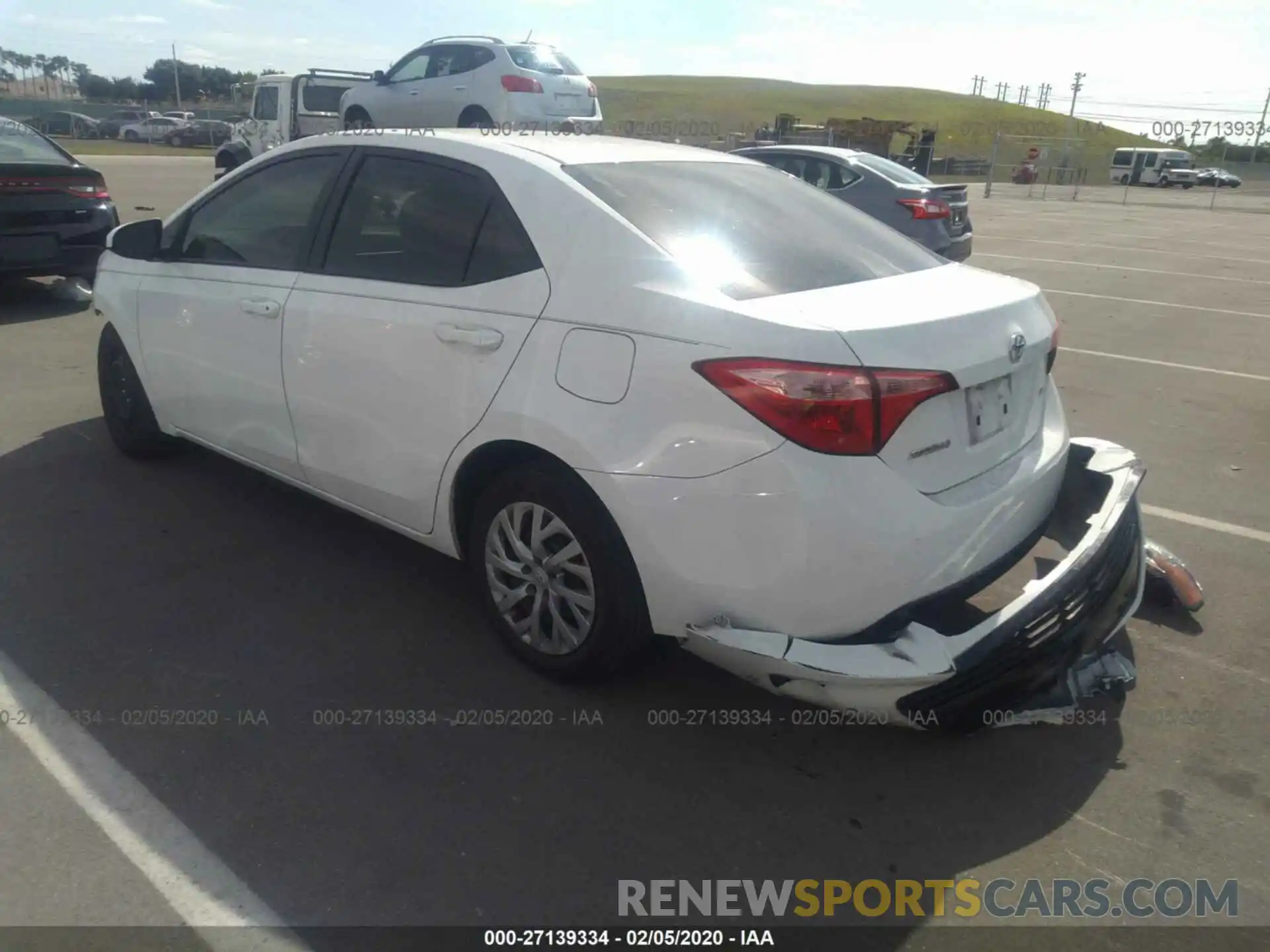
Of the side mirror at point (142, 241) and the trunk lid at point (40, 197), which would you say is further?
the trunk lid at point (40, 197)

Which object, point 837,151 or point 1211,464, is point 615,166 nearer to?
point 1211,464

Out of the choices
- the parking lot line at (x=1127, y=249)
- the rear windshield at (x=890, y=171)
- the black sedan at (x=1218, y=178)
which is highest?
the black sedan at (x=1218, y=178)

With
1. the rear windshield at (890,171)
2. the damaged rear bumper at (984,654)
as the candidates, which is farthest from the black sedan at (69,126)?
the damaged rear bumper at (984,654)

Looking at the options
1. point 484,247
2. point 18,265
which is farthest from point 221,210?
point 18,265

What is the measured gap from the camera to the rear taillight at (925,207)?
1103cm

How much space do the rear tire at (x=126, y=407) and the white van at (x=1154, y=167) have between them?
50180mm

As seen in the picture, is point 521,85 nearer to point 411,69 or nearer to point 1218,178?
point 411,69

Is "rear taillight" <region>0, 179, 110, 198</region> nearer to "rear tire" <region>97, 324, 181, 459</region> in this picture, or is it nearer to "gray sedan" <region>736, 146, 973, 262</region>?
"rear tire" <region>97, 324, 181, 459</region>

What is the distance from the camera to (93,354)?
725 cm

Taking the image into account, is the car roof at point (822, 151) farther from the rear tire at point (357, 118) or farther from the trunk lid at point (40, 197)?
the trunk lid at point (40, 197)

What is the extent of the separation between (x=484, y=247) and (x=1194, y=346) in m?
7.78

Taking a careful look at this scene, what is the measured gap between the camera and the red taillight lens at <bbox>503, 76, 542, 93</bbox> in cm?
1341

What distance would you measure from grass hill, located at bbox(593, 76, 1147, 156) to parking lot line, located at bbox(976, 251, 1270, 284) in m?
48.4

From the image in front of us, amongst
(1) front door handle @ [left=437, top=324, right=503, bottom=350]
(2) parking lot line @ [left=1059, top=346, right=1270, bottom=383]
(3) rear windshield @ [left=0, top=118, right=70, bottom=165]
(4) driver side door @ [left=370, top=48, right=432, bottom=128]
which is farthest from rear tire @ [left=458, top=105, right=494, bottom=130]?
(1) front door handle @ [left=437, top=324, right=503, bottom=350]
